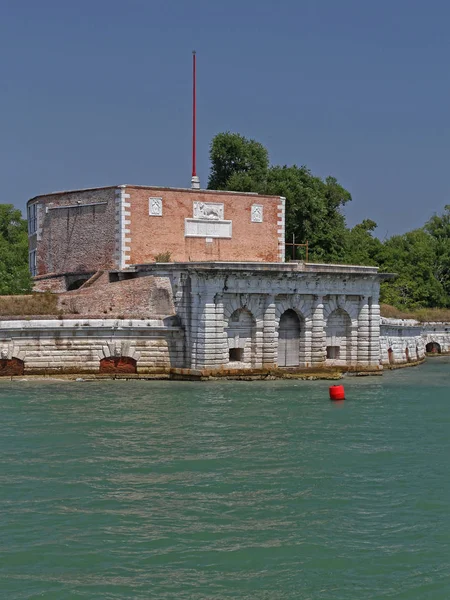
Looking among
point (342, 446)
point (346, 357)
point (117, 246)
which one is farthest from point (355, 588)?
point (117, 246)

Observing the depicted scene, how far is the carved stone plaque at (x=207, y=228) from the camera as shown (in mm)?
37594

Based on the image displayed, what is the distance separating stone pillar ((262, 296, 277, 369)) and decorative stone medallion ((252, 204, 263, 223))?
23.3ft

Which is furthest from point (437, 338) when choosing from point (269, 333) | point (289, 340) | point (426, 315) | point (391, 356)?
point (269, 333)

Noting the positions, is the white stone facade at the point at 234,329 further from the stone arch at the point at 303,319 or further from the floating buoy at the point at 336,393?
the floating buoy at the point at 336,393

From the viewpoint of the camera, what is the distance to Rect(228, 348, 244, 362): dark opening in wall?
32.9 m

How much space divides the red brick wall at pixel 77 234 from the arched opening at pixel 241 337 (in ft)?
21.0

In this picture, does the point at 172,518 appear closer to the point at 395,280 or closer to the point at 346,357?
the point at 346,357

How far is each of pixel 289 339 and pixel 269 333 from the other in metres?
1.20

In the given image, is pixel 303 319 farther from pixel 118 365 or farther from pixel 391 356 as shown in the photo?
pixel 391 356

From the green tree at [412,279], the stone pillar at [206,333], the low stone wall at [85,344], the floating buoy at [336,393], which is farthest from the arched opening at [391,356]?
the green tree at [412,279]

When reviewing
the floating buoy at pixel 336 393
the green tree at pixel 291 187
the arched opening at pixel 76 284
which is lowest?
the floating buoy at pixel 336 393

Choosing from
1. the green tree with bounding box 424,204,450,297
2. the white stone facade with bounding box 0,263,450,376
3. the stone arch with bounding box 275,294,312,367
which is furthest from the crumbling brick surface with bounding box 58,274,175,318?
the green tree with bounding box 424,204,450,297

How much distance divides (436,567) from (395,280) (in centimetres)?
5147

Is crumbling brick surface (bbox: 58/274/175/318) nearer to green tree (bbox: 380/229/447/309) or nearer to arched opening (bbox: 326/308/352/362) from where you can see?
arched opening (bbox: 326/308/352/362)
